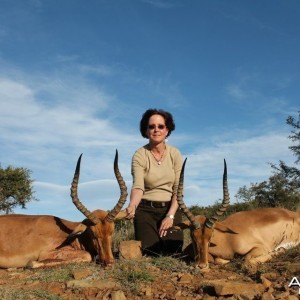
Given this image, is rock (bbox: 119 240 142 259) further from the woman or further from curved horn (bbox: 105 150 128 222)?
the woman

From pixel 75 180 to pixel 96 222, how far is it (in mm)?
744

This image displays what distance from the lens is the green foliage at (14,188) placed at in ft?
88.8

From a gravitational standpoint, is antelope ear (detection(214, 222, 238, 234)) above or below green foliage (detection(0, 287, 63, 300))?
above

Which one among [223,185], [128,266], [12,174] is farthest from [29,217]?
[12,174]

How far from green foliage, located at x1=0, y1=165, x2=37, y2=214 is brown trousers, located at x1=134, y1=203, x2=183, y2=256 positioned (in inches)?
771

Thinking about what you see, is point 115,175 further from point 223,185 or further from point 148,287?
point 148,287

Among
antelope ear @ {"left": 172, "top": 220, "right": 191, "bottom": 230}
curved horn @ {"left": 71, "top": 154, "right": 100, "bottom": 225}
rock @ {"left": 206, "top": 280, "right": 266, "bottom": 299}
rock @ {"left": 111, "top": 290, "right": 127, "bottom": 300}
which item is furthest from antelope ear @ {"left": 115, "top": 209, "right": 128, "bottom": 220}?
rock @ {"left": 206, "top": 280, "right": 266, "bottom": 299}

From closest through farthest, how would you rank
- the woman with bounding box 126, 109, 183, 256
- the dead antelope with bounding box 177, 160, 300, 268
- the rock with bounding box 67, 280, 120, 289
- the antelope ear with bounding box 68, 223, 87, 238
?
the rock with bounding box 67, 280, 120, 289 → the dead antelope with bounding box 177, 160, 300, 268 → the antelope ear with bounding box 68, 223, 87, 238 → the woman with bounding box 126, 109, 183, 256

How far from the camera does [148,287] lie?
574 cm

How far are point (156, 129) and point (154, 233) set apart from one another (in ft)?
5.93

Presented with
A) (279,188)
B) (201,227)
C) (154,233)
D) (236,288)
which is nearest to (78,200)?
(154,233)

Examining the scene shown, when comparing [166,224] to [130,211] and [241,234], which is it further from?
[241,234]

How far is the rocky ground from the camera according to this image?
545 centimetres

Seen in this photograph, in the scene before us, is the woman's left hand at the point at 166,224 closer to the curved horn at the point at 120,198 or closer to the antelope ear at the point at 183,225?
the antelope ear at the point at 183,225
